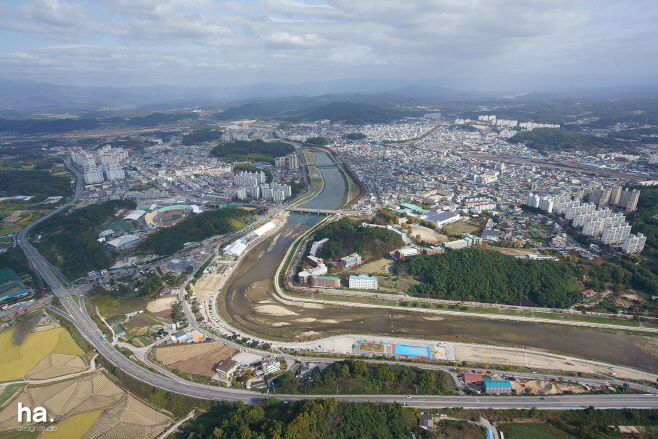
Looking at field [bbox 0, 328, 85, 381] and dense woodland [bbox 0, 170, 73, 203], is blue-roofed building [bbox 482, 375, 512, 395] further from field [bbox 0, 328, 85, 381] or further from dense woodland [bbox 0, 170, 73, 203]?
dense woodland [bbox 0, 170, 73, 203]

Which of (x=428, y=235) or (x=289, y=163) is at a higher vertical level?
(x=289, y=163)

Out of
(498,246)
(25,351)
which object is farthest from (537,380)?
(25,351)

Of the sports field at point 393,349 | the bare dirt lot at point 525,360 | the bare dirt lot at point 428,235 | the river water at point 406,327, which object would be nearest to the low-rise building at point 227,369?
the river water at point 406,327

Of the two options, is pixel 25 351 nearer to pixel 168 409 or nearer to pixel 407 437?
pixel 168 409

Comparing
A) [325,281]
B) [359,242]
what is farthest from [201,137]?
[325,281]

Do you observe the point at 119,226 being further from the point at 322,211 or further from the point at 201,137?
the point at 201,137

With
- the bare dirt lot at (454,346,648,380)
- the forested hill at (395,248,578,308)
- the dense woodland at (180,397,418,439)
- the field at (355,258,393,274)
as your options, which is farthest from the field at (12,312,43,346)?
the bare dirt lot at (454,346,648,380)
